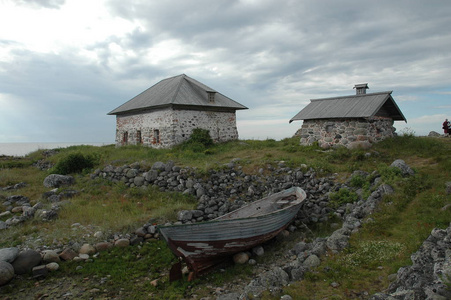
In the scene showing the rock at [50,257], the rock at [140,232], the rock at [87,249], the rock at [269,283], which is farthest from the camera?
the rock at [140,232]

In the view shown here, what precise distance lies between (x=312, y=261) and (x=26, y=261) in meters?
7.70

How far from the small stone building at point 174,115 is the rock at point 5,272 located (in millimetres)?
13974

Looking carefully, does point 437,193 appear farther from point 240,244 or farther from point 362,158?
point 240,244

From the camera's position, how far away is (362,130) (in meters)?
16.2

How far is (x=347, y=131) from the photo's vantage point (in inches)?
658

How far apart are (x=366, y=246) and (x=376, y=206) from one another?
2.77 meters

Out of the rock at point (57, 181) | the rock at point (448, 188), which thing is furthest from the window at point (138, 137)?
the rock at point (448, 188)

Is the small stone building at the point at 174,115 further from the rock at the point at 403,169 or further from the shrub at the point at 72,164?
the rock at the point at 403,169

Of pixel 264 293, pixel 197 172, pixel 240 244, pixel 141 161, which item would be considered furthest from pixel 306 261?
pixel 141 161

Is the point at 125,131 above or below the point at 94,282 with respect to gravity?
above

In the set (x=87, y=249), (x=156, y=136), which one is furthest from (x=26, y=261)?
(x=156, y=136)

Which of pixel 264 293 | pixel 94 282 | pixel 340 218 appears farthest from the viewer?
pixel 340 218

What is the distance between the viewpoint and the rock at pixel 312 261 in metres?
6.54

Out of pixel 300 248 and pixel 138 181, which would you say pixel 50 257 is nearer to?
pixel 138 181
